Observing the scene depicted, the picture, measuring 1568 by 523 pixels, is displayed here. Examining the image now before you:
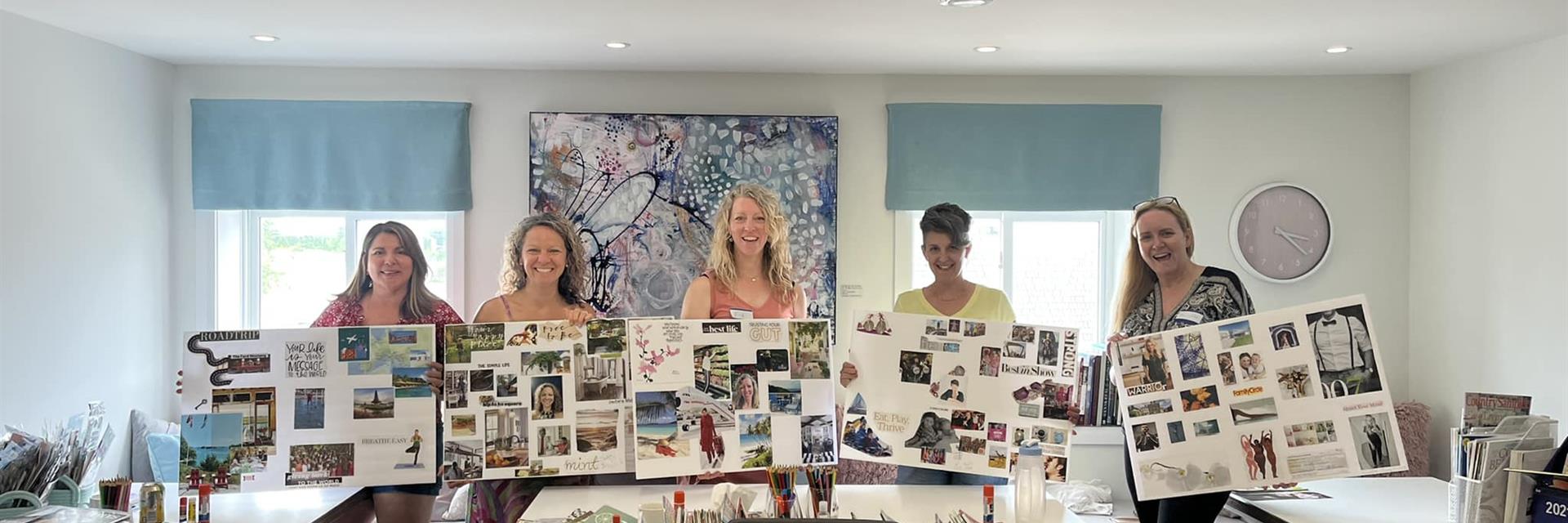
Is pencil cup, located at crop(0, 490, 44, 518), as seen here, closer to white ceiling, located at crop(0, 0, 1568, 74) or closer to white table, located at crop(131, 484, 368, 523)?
white table, located at crop(131, 484, 368, 523)

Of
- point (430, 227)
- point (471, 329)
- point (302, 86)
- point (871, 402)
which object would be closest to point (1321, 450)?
point (871, 402)

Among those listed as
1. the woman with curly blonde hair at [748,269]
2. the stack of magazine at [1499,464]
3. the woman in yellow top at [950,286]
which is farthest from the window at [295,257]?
the stack of magazine at [1499,464]

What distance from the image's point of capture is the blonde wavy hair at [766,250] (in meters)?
3.14

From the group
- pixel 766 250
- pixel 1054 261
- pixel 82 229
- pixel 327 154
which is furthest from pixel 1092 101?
pixel 82 229

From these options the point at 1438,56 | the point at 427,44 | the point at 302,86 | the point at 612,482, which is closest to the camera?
the point at 612,482

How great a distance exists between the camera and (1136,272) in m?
2.94

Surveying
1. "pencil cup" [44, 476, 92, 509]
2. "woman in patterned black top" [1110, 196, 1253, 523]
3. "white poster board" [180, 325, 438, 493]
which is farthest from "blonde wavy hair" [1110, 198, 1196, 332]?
"pencil cup" [44, 476, 92, 509]

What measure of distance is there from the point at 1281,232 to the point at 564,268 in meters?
3.64

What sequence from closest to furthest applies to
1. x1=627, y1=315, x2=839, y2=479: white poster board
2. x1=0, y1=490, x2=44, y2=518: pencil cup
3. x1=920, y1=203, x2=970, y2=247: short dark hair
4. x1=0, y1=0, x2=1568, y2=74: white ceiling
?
x1=0, y1=490, x2=44, y2=518: pencil cup
x1=627, y1=315, x2=839, y2=479: white poster board
x1=920, y1=203, x2=970, y2=247: short dark hair
x1=0, y1=0, x2=1568, y2=74: white ceiling

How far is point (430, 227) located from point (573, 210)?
0.77 meters

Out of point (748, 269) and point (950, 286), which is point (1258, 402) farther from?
point (748, 269)

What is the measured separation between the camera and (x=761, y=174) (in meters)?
4.64

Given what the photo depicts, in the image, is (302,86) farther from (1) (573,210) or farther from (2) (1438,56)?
(2) (1438,56)

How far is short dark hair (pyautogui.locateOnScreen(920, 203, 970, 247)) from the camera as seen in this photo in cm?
301
